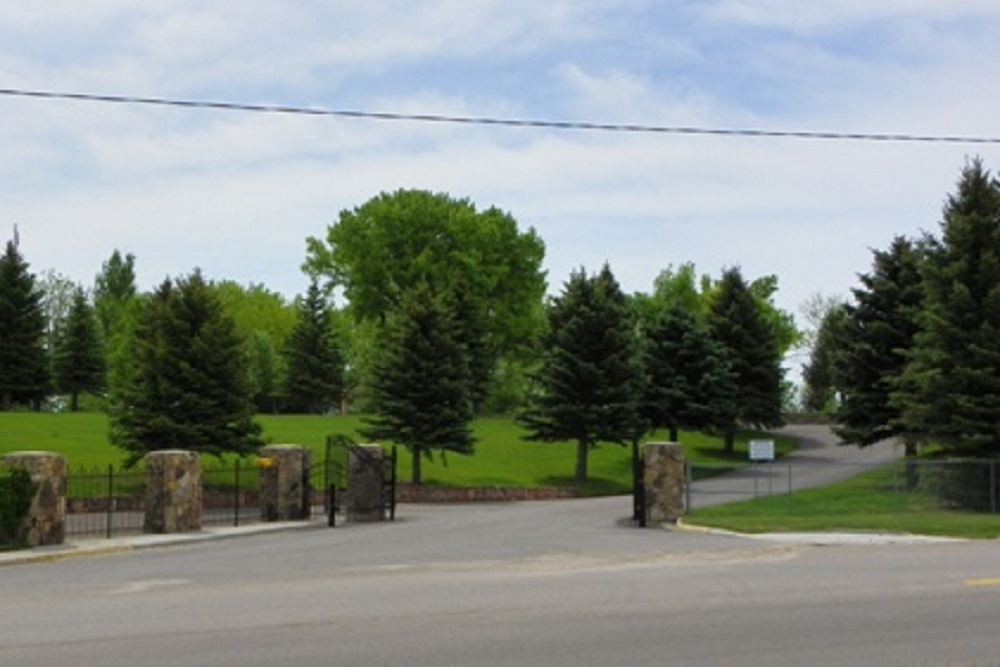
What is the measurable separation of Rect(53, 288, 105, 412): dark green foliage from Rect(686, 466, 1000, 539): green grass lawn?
54.2m

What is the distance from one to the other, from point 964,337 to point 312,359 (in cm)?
5529

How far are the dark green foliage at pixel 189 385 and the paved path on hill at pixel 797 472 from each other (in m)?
14.8

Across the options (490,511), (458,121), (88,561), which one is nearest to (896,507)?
(490,511)

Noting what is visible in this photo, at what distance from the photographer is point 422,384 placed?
157 ft

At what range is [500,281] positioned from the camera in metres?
86.9

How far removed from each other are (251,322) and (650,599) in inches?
3716

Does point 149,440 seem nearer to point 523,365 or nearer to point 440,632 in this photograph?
point 440,632

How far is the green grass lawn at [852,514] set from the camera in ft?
88.5

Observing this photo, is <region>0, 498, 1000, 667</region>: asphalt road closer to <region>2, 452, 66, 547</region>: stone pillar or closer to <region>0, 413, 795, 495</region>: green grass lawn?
<region>2, 452, 66, 547</region>: stone pillar

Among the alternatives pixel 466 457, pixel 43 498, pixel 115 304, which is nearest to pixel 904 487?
pixel 466 457

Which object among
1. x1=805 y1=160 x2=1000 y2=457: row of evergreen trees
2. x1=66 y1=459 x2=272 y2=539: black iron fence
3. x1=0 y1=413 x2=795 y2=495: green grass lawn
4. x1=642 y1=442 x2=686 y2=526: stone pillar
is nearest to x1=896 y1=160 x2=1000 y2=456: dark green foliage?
x1=805 y1=160 x2=1000 y2=457: row of evergreen trees

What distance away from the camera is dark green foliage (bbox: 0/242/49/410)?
67.9 m

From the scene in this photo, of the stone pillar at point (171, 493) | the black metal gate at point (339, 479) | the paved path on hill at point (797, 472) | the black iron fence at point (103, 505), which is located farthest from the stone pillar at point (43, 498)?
the paved path on hill at point (797, 472)

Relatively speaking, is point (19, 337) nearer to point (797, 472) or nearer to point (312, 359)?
point (312, 359)
